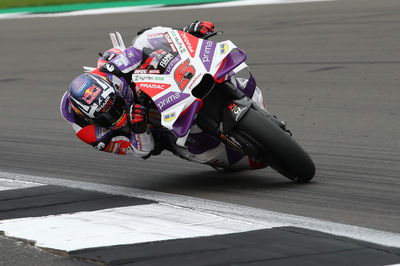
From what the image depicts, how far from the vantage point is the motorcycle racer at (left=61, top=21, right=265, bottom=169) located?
7141 mm

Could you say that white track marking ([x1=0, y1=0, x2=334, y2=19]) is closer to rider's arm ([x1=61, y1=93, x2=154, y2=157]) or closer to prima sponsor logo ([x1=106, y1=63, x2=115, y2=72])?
prima sponsor logo ([x1=106, y1=63, x2=115, y2=72])

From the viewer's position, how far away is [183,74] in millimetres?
7059

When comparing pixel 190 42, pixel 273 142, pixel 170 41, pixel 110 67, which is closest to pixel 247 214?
pixel 273 142

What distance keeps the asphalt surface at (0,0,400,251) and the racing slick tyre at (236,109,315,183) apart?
0.20 metres

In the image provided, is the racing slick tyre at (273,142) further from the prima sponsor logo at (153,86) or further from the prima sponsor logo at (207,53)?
the prima sponsor logo at (153,86)

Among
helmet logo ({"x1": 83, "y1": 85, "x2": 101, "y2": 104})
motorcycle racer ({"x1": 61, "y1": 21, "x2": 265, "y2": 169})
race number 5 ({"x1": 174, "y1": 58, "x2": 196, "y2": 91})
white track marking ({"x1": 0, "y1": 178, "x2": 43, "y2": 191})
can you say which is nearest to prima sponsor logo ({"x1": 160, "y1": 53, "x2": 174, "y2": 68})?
motorcycle racer ({"x1": 61, "y1": 21, "x2": 265, "y2": 169})

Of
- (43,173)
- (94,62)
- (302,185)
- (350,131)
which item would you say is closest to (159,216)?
(302,185)

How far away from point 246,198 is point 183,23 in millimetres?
11594

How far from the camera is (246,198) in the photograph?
6.87 m

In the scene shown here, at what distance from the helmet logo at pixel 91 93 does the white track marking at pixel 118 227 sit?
916mm

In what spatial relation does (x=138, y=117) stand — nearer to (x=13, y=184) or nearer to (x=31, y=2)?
(x=13, y=184)

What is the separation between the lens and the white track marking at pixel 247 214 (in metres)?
5.46

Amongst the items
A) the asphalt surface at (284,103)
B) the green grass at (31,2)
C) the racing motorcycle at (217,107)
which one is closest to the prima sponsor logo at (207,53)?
the racing motorcycle at (217,107)

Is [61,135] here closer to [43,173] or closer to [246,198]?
[43,173]
